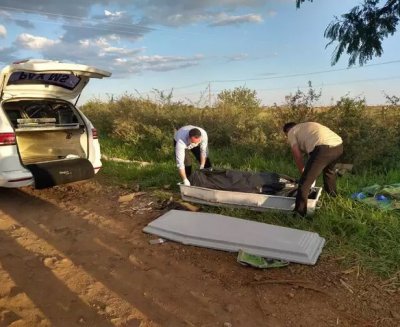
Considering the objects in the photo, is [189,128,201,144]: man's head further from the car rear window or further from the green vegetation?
the car rear window

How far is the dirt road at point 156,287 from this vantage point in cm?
288

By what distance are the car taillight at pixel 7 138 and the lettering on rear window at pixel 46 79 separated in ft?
2.64

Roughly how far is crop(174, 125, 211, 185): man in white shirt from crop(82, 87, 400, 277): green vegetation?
0.63 m

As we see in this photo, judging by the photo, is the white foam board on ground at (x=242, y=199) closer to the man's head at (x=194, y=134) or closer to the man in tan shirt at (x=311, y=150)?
the man in tan shirt at (x=311, y=150)

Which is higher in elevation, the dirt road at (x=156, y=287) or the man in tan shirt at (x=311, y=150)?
the man in tan shirt at (x=311, y=150)

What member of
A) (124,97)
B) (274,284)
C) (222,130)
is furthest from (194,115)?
(274,284)

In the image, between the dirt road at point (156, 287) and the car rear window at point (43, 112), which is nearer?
the dirt road at point (156, 287)

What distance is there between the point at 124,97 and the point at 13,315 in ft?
36.4

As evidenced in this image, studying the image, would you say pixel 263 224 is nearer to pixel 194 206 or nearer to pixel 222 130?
pixel 194 206

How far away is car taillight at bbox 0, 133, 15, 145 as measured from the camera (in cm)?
514

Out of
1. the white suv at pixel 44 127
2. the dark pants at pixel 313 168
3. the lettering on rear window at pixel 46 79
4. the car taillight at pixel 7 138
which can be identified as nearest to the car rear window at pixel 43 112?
the white suv at pixel 44 127

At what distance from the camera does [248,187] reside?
524 centimetres

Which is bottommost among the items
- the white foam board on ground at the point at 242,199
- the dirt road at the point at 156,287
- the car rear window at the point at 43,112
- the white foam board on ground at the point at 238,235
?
the dirt road at the point at 156,287

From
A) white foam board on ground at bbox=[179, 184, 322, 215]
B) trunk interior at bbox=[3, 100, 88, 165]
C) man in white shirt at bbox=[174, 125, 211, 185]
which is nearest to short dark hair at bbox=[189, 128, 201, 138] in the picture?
man in white shirt at bbox=[174, 125, 211, 185]
